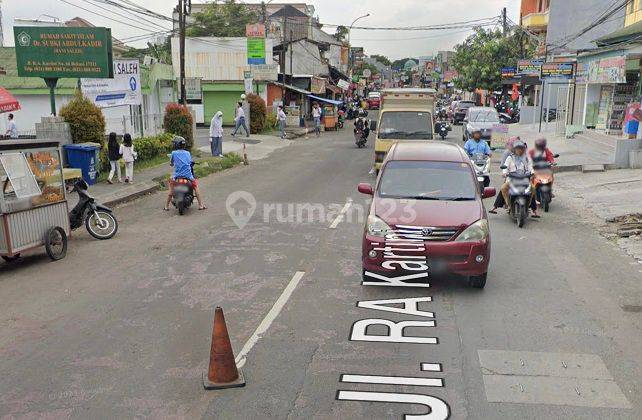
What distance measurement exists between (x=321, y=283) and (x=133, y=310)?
239 cm

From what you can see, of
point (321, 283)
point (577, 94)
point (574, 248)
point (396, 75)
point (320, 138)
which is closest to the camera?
point (321, 283)

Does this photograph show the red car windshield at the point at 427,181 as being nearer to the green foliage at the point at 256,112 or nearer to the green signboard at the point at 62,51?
the green signboard at the point at 62,51

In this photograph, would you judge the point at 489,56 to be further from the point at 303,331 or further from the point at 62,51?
the point at 303,331

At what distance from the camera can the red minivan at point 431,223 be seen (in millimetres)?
7196

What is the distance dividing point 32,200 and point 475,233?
6.60 m

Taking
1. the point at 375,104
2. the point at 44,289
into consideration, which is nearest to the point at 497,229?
the point at 44,289

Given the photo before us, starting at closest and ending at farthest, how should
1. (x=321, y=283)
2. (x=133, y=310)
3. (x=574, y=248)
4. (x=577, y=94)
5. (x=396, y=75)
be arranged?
(x=133, y=310)
(x=321, y=283)
(x=574, y=248)
(x=577, y=94)
(x=396, y=75)

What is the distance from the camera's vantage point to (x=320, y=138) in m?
35.3

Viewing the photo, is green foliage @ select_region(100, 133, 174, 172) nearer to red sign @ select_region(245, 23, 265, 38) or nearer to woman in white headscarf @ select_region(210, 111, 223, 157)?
woman in white headscarf @ select_region(210, 111, 223, 157)

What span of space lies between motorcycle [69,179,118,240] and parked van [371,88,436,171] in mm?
8591

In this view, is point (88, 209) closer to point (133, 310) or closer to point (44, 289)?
point (44, 289)

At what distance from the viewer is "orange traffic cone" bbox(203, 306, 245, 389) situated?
4961 millimetres

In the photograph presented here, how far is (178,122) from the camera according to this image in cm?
2439

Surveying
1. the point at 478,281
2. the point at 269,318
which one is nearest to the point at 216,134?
the point at 478,281
